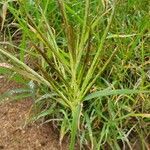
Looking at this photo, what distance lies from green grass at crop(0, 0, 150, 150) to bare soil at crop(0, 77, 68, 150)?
0.04 meters

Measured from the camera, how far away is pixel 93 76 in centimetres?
139

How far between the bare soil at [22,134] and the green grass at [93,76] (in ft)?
0.13

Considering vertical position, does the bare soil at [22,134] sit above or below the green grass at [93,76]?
below

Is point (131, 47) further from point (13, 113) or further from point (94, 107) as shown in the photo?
point (13, 113)

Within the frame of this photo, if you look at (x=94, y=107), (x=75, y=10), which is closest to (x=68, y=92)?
(x=94, y=107)

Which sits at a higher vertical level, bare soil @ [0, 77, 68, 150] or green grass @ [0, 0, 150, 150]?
green grass @ [0, 0, 150, 150]

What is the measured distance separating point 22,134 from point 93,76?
0.28 m

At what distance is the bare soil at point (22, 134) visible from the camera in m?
1.38

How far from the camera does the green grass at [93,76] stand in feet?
4.25

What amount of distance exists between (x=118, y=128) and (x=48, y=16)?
1.56 feet

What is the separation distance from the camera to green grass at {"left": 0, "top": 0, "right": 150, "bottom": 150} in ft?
4.25

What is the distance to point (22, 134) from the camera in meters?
1.40

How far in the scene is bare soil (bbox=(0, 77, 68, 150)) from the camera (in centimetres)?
138

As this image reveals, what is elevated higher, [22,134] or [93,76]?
[93,76]
